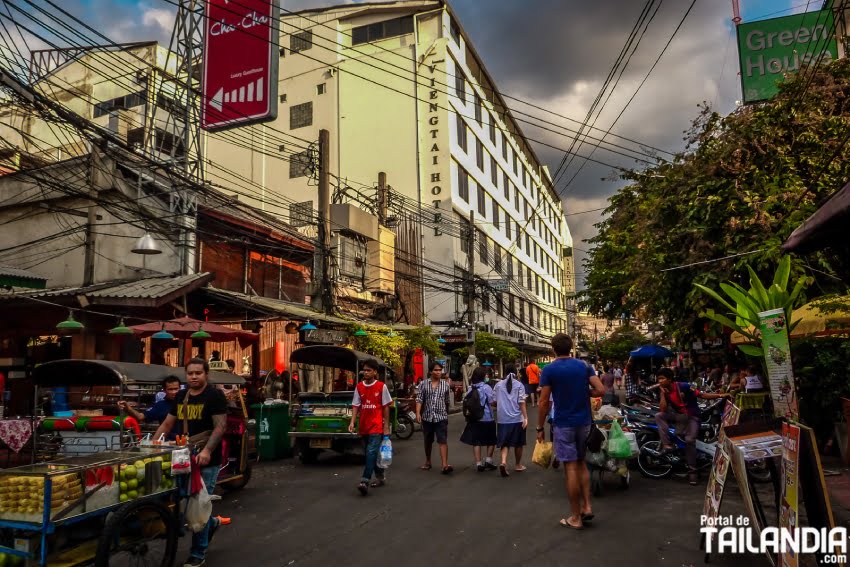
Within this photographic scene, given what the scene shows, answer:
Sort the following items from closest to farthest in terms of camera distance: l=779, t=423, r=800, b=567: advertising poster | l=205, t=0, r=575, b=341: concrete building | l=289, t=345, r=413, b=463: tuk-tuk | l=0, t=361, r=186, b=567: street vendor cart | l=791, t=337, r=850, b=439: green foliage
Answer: l=779, t=423, r=800, b=567: advertising poster < l=0, t=361, r=186, b=567: street vendor cart < l=791, t=337, r=850, b=439: green foliage < l=289, t=345, r=413, b=463: tuk-tuk < l=205, t=0, r=575, b=341: concrete building

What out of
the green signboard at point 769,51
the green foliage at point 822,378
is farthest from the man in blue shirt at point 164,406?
the green signboard at point 769,51

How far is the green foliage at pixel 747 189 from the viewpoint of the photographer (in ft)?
40.8

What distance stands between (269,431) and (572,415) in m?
7.37

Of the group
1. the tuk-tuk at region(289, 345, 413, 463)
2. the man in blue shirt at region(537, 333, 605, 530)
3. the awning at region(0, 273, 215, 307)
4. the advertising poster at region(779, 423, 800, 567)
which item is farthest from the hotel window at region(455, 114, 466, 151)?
the advertising poster at region(779, 423, 800, 567)

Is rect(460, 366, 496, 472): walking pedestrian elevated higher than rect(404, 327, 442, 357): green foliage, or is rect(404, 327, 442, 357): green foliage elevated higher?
rect(404, 327, 442, 357): green foliage

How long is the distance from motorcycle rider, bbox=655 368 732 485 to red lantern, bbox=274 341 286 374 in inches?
561

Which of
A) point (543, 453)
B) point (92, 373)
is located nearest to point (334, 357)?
point (92, 373)

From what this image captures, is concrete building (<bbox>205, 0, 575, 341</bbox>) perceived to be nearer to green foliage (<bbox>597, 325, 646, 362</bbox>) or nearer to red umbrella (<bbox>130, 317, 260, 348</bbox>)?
red umbrella (<bbox>130, 317, 260, 348</bbox>)

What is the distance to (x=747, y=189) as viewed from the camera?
1322 cm

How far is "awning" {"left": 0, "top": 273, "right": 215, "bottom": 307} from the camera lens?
13234 millimetres

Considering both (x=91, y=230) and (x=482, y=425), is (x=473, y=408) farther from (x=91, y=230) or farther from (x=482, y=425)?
(x=91, y=230)

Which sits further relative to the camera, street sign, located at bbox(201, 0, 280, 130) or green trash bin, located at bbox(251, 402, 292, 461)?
street sign, located at bbox(201, 0, 280, 130)

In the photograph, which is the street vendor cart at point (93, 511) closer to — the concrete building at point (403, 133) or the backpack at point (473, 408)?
the backpack at point (473, 408)

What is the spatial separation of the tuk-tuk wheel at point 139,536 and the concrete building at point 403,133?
2457cm
